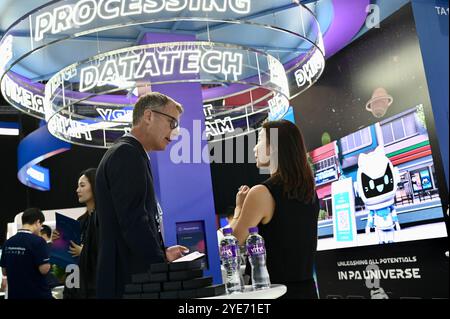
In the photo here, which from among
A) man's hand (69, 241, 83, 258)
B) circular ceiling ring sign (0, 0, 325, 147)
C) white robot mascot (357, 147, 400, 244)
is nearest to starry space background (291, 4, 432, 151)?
white robot mascot (357, 147, 400, 244)

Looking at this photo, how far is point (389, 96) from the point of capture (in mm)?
4863

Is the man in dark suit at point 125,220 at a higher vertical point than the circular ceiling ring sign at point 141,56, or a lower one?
lower

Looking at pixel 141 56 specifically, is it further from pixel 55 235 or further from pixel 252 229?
pixel 55 235

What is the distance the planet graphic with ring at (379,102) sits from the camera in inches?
193

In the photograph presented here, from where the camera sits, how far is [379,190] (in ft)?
16.4

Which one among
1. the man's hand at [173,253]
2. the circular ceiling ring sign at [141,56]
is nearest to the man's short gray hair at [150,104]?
the circular ceiling ring sign at [141,56]

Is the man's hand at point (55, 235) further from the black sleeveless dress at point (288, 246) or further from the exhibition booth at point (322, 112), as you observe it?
the black sleeveless dress at point (288, 246)

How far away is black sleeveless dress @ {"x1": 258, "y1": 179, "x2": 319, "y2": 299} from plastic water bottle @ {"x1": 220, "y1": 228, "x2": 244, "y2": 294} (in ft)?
0.43

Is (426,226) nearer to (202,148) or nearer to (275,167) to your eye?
(202,148)

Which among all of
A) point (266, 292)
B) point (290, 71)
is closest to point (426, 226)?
point (290, 71)

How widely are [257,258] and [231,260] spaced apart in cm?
11

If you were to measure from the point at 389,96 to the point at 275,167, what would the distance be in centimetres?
331

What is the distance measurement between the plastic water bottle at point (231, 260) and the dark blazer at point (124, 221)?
29 centimetres

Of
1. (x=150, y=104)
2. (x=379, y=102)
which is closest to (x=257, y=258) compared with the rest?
(x=150, y=104)
